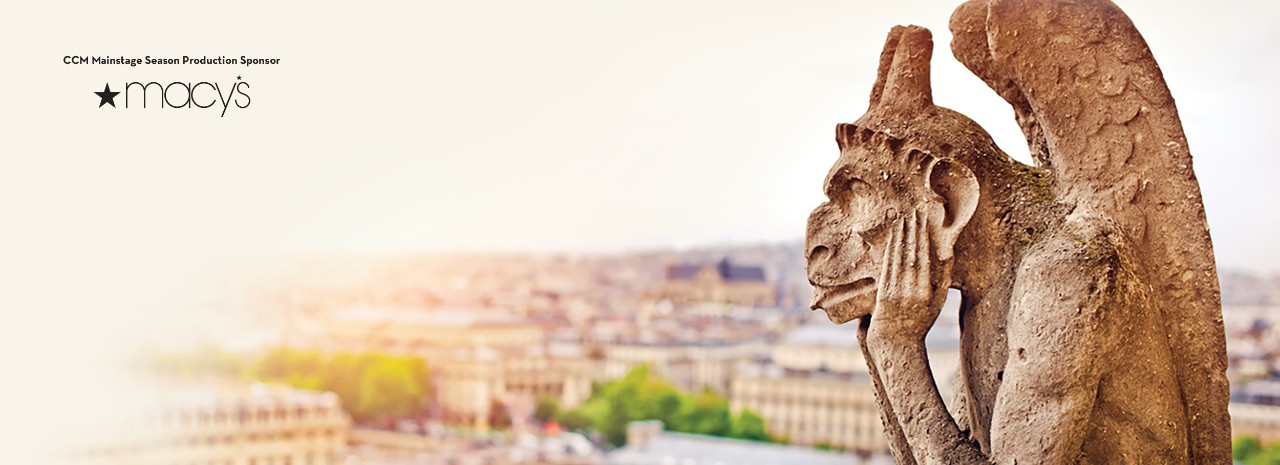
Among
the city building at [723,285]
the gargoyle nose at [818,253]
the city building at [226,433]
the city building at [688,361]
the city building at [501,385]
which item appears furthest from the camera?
the city building at [723,285]

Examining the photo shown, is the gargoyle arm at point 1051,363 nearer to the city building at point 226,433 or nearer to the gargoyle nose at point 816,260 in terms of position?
the gargoyle nose at point 816,260

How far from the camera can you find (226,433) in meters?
25.8

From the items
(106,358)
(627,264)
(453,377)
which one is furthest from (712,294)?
(106,358)

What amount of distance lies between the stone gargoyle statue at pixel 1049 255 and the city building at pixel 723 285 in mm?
45448

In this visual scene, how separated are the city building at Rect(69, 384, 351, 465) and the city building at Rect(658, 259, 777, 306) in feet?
68.8

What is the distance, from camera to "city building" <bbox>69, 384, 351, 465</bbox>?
78.1 ft

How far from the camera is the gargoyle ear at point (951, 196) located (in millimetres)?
1719

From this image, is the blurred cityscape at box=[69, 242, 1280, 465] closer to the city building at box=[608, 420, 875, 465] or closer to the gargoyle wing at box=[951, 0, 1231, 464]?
the city building at box=[608, 420, 875, 465]

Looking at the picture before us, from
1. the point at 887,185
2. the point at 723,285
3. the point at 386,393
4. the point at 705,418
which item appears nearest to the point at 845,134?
the point at 887,185

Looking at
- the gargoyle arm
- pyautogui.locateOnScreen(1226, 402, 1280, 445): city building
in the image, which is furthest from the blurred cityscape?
the gargoyle arm

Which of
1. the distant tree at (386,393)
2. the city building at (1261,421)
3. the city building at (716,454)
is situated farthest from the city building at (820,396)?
the city building at (1261,421)

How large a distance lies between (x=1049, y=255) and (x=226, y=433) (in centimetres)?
2561

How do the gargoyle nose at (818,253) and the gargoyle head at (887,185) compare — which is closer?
the gargoyle head at (887,185)

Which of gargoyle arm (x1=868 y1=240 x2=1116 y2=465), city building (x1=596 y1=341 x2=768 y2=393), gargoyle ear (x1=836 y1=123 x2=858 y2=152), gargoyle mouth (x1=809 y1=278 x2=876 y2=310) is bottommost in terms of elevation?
city building (x1=596 y1=341 x2=768 y2=393)
